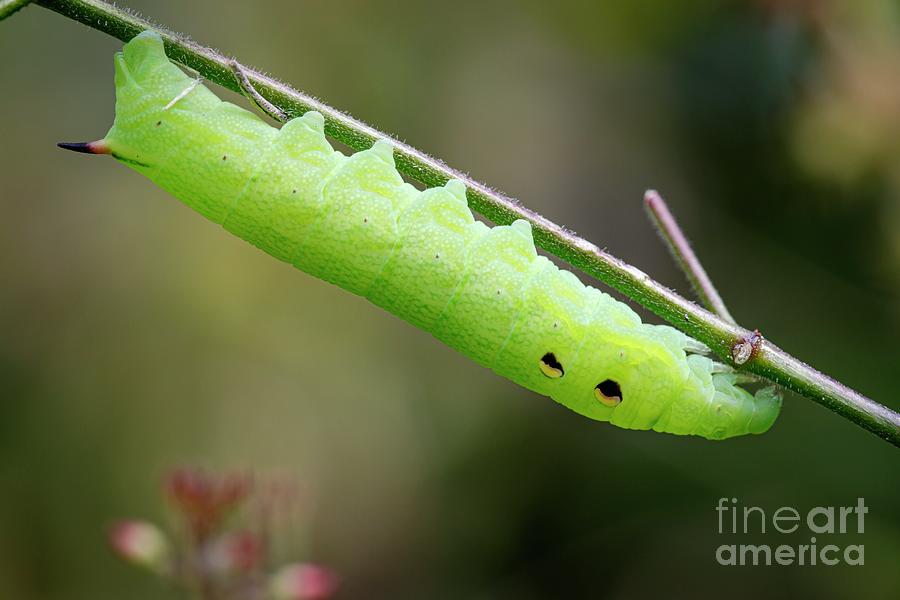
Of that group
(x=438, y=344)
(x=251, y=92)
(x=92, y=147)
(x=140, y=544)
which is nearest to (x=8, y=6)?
(x=251, y=92)

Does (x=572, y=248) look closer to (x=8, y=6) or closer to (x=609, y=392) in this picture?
(x=609, y=392)

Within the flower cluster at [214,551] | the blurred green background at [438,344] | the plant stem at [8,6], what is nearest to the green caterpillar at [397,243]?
the plant stem at [8,6]

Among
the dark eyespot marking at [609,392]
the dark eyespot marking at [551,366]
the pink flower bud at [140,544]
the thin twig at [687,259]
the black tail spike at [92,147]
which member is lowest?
the pink flower bud at [140,544]

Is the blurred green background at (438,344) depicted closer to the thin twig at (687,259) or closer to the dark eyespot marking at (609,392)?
the dark eyespot marking at (609,392)

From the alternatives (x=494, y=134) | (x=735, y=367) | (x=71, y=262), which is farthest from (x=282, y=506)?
(x=494, y=134)

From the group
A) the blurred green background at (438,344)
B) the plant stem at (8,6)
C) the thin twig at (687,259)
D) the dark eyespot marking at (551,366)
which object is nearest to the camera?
the plant stem at (8,6)
